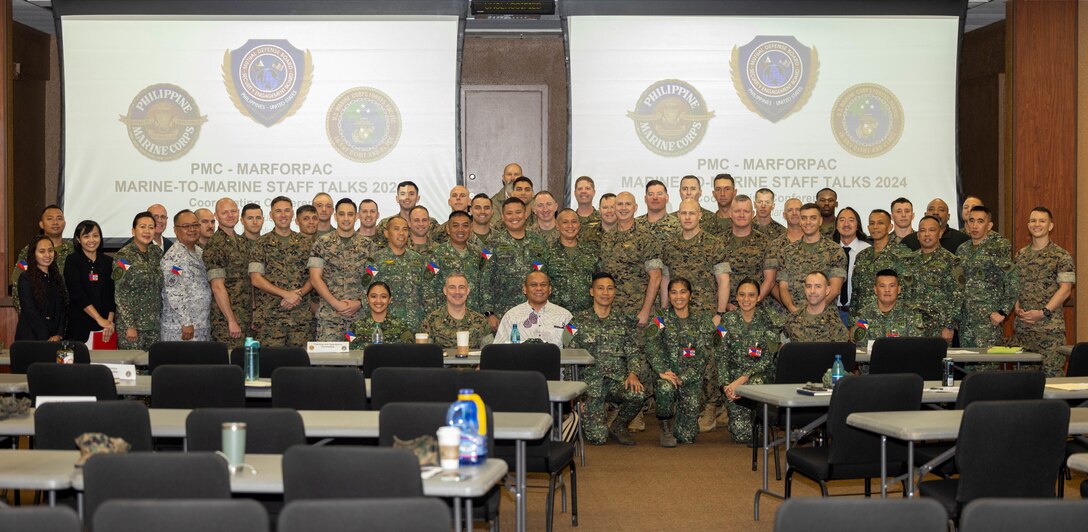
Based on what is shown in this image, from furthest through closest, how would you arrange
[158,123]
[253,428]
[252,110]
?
[252,110] < [158,123] < [253,428]

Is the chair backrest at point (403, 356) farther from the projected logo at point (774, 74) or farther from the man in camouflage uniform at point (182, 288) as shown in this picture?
the projected logo at point (774, 74)

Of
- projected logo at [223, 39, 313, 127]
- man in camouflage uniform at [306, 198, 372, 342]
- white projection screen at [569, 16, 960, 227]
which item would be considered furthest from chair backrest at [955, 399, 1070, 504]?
projected logo at [223, 39, 313, 127]

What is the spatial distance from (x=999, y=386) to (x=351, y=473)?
10.3ft

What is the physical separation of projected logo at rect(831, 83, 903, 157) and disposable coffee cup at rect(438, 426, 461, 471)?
7519 millimetres

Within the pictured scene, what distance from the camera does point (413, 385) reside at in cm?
479

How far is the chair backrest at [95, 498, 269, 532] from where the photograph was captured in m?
2.45

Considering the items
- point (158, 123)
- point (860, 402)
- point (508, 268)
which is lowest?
point (860, 402)

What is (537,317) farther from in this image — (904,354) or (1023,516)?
(1023,516)

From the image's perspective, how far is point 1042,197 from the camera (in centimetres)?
1002

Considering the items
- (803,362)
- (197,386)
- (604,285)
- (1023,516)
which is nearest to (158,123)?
(604,285)

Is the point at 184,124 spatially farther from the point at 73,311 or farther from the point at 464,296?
the point at 464,296

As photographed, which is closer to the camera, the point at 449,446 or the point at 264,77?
the point at 449,446

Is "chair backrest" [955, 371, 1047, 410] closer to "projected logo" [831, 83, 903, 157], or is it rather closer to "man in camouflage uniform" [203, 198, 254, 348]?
"projected logo" [831, 83, 903, 157]

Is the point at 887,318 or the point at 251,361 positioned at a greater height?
the point at 887,318
